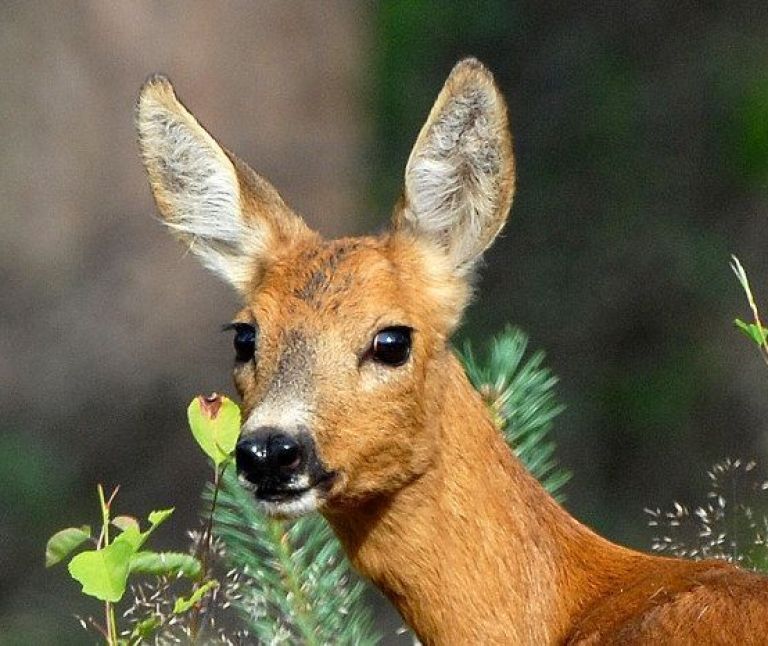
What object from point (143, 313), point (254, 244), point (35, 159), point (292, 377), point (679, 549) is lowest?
point (679, 549)

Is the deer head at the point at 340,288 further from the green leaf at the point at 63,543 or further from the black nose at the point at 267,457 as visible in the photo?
the green leaf at the point at 63,543

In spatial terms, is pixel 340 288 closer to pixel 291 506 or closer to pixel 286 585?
pixel 291 506

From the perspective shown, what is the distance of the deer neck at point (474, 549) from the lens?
19.2 feet

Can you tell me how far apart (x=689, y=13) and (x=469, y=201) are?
1056cm

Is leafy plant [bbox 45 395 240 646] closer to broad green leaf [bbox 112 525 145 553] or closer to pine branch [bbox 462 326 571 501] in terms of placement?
broad green leaf [bbox 112 525 145 553]

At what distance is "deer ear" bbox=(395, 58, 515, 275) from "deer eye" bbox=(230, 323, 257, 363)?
56 cm

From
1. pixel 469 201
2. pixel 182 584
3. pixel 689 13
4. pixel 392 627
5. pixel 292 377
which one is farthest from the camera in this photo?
pixel 689 13

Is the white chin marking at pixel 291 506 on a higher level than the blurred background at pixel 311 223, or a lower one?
lower

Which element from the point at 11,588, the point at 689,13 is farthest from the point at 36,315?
A: the point at 689,13

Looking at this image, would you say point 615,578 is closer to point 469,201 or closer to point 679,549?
point 679,549

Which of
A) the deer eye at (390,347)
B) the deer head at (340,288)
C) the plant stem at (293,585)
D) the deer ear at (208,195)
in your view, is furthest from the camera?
the deer ear at (208,195)

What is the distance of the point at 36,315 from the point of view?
14.8m

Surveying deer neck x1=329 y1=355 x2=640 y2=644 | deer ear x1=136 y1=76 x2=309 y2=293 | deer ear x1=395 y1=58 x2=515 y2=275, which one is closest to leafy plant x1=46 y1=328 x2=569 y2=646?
deer neck x1=329 y1=355 x2=640 y2=644

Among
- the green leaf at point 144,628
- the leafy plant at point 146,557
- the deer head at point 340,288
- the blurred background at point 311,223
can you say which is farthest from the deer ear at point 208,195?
the blurred background at point 311,223
